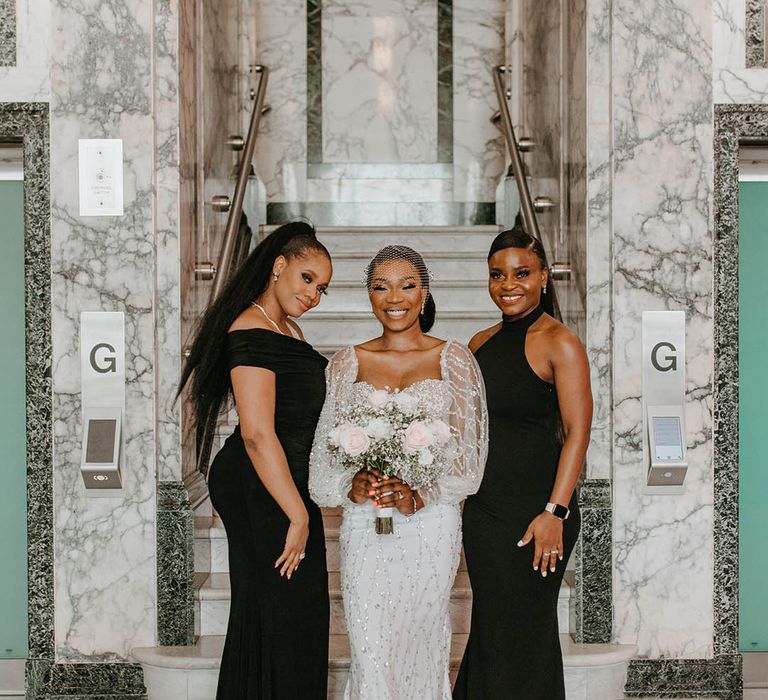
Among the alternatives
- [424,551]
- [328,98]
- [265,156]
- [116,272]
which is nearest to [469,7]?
[328,98]

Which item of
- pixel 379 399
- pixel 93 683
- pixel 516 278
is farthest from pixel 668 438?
pixel 93 683

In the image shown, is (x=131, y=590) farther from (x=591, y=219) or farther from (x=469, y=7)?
(x=469, y=7)

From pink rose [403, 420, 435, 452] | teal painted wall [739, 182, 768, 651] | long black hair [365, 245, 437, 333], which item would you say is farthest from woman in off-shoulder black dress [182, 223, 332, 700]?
teal painted wall [739, 182, 768, 651]

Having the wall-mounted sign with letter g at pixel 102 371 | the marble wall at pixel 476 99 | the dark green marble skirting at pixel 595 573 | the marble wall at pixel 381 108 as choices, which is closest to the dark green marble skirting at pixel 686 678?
the dark green marble skirting at pixel 595 573

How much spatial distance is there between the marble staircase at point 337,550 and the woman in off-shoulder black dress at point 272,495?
0.83 m

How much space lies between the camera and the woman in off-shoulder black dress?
338 centimetres

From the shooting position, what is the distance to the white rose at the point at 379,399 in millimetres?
3170

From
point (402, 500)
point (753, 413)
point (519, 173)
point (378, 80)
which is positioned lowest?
point (402, 500)

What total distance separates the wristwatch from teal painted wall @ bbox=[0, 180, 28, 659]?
3105 millimetres

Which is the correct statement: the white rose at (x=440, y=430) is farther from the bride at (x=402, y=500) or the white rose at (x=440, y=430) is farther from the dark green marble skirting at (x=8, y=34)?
the dark green marble skirting at (x=8, y=34)

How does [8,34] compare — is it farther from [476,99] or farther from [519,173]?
[476,99]

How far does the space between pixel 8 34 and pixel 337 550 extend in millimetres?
3001

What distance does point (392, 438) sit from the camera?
3.14 meters

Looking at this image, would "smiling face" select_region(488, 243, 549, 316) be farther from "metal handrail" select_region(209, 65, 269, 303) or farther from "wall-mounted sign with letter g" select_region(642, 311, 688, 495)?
"metal handrail" select_region(209, 65, 269, 303)
